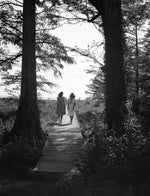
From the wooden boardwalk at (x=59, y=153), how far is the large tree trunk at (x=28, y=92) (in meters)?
0.86

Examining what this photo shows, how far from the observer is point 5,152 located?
10672 mm

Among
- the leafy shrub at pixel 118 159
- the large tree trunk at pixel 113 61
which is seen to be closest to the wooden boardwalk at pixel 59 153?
the leafy shrub at pixel 118 159

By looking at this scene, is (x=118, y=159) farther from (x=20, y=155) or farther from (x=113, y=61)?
(x=113, y=61)

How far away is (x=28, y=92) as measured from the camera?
13.7 m

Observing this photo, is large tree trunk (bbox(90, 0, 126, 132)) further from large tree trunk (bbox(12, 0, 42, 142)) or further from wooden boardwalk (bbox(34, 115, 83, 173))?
large tree trunk (bbox(12, 0, 42, 142))

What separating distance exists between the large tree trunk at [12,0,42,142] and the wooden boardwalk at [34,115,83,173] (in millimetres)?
860

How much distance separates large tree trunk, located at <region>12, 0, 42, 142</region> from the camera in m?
13.1

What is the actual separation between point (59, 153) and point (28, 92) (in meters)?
3.56

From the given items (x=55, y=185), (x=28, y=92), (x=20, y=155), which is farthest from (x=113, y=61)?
(x=55, y=185)

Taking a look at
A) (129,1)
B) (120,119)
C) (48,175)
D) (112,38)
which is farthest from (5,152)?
(129,1)

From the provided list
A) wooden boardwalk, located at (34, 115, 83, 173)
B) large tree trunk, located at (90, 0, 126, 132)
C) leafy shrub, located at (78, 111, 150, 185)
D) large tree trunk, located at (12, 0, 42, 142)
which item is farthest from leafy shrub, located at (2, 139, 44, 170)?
large tree trunk, located at (90, 0, 126, 132)

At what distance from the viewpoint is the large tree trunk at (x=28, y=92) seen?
1313 cm

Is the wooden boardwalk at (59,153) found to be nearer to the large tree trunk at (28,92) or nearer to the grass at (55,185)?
the grass at (55,185)

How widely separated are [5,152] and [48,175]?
2.20 meters
